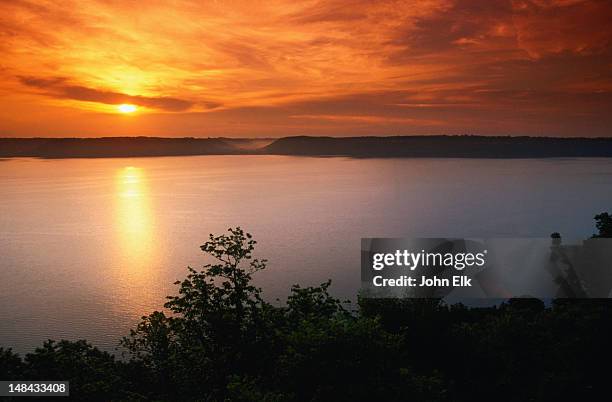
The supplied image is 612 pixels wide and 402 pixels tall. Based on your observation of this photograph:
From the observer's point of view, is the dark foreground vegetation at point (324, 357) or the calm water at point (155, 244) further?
the calm water at point (155, 244)

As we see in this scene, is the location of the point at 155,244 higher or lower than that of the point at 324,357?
lower

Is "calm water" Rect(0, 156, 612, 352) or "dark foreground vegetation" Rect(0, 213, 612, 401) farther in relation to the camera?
"calm water" Rect(0, 156, 612, 352)

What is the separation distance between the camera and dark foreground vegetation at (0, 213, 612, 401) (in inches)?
905

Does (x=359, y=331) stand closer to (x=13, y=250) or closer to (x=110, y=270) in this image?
(x=110, y=270)

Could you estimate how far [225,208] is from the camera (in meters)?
192

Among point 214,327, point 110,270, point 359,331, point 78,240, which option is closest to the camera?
point 359,331

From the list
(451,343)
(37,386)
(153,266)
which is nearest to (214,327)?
(37,386)

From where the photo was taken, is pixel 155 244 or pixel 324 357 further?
pixel 155 244

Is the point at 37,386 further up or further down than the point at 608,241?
further down

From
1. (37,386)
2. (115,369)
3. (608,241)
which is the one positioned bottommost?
(115,369)

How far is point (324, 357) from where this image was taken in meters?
23.0

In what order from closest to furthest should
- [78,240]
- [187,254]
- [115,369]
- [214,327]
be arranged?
1. [214,327]
2. [115,369]
3. [187,254]
4. [78,240]

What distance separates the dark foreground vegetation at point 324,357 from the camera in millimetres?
22984

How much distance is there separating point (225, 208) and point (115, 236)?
164ft
